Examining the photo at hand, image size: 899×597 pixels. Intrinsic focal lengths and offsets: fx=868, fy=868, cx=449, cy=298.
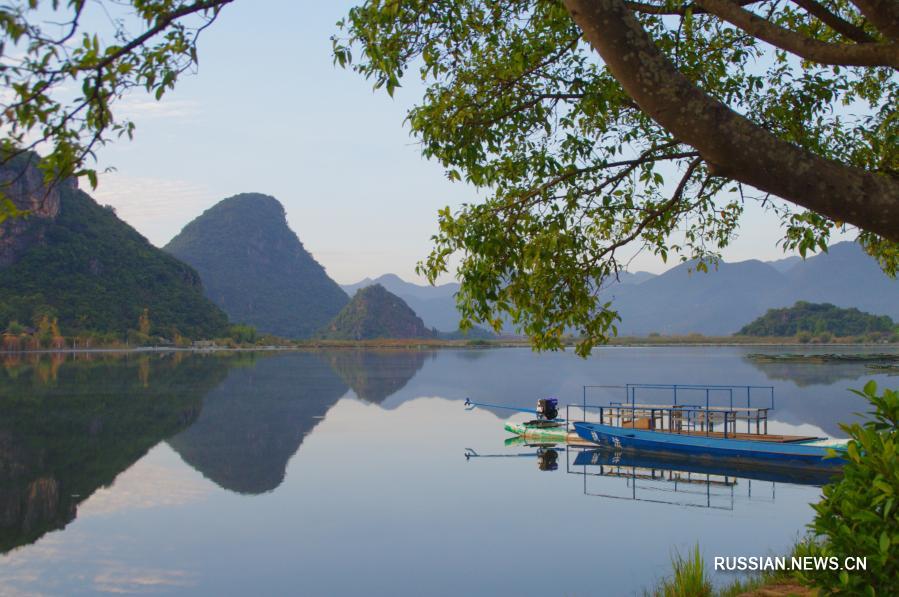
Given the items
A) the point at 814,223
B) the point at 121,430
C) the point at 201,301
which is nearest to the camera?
the point at 814,223

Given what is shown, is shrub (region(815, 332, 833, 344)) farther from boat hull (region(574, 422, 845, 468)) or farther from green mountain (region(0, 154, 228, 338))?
boat hull (region(574, 422, 845, 468))

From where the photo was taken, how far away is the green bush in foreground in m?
4.56

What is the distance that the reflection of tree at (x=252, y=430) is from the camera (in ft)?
72.9

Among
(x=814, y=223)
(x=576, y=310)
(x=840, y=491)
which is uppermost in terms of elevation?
(x=814, y=223)

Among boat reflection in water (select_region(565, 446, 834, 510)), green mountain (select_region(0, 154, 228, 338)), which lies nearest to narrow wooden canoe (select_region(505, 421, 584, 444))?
boat reflection in water (select_region(565, 446, 834, 510))

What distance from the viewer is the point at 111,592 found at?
11945mm

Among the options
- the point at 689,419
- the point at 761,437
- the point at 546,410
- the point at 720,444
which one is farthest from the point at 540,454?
the point at 761,437

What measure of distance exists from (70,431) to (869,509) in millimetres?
27622

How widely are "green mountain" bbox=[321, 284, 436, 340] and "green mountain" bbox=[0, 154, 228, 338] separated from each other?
1726 inches

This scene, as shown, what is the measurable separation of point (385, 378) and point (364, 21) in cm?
5280

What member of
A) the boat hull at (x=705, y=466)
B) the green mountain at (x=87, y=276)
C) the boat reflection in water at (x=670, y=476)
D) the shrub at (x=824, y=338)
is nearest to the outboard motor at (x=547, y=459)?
the boat reflection in water at (x=670, y=476)

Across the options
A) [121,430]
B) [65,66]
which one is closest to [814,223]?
[65,66]

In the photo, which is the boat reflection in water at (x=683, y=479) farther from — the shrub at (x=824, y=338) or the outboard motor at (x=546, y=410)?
the shrub at (x=824, y=338)

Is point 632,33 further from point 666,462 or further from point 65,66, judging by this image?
point 666,462
